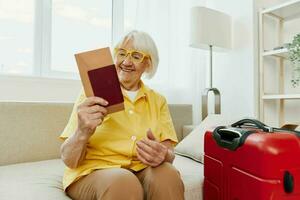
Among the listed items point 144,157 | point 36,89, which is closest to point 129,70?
point 144,157

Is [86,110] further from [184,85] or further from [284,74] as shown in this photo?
[284,74]

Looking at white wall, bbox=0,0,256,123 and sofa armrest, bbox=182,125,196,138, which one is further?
sofa armrest, bbox=182,125,196,138

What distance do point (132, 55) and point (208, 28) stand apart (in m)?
1.12

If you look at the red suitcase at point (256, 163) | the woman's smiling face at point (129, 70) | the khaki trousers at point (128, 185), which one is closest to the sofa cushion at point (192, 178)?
the red suitcase at point (256, 163)

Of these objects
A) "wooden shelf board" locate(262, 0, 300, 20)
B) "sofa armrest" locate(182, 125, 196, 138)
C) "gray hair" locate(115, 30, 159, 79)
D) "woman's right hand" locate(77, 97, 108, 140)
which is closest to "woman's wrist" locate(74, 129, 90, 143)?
"woman's right hand" locate(77, 97, 108, 140)

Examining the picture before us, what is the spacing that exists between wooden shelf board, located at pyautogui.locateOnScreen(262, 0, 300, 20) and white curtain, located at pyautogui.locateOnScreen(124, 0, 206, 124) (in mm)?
650

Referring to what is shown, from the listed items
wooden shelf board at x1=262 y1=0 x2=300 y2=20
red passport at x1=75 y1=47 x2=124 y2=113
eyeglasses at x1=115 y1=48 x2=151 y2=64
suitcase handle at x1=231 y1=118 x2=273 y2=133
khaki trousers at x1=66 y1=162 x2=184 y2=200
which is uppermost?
wooden shelf board at x1=262 y1=0 x2=300 y2=20

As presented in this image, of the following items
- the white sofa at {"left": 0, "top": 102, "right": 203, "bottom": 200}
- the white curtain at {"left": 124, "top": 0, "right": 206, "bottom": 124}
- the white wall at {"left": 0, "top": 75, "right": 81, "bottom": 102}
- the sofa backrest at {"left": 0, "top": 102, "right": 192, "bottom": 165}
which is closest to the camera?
the white sofa at {"left": 0, "top": 102, "right": 203, "bottom": 200}

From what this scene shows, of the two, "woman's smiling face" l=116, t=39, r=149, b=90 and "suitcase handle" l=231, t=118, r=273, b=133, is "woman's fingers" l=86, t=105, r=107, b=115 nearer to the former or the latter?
"woman's smiling face" l=116, t=39, r=149, b=90

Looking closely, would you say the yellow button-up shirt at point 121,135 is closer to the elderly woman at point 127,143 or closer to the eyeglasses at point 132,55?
the elderly woman at point 127,143

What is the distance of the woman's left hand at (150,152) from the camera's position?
91 cm

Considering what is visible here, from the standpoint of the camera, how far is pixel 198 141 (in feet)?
5.15

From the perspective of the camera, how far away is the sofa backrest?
1.34 meters

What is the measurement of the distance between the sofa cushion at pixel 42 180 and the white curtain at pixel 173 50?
3.02ft
